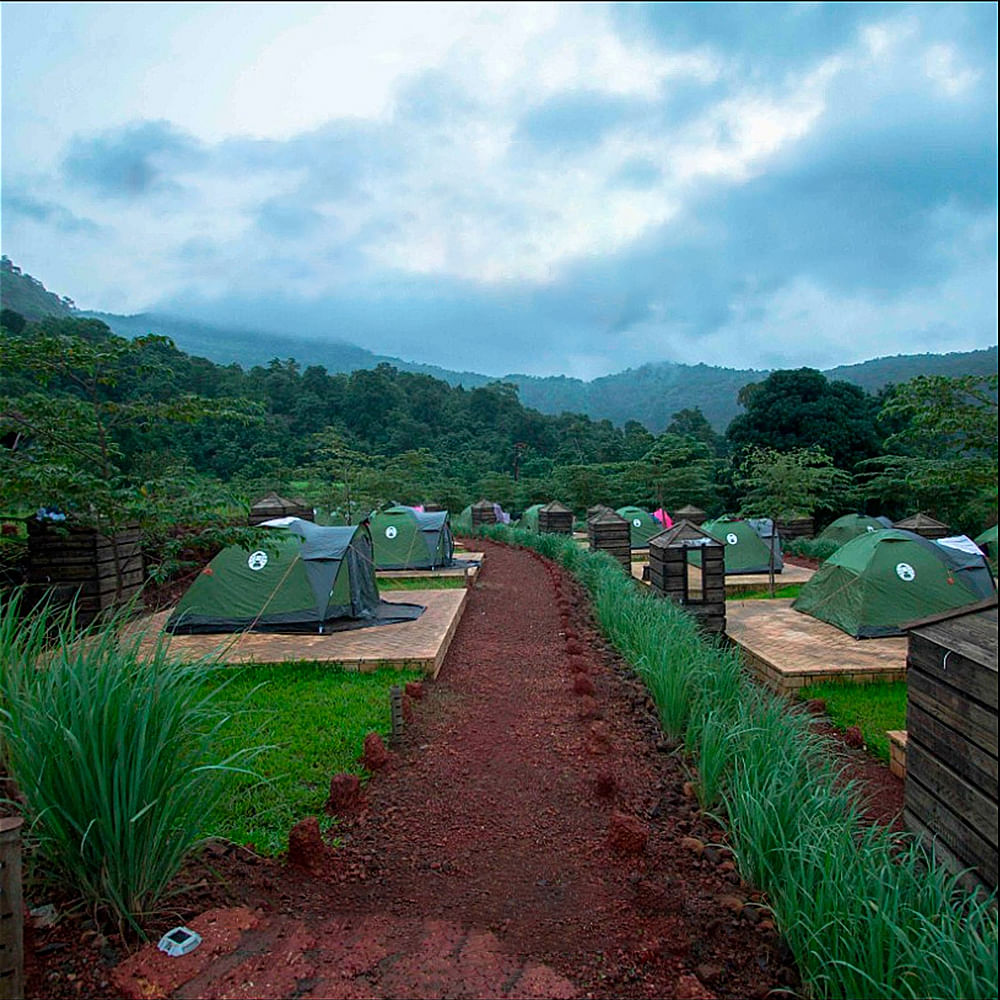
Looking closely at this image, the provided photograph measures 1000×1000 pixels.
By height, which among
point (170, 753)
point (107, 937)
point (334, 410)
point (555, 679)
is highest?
point (334, 410)

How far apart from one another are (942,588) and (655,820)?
682 cm

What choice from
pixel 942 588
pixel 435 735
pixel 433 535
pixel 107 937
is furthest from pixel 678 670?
pixel 433 535

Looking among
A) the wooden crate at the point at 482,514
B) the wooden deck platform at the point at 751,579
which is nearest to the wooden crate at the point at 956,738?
the wooden deck platform at the point at 751,579

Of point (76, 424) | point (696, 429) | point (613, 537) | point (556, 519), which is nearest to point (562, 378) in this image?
point (696, 429)

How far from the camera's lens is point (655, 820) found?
3439 millimetres

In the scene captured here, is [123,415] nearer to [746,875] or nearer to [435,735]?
[435,735]

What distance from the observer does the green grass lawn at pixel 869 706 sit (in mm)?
5438

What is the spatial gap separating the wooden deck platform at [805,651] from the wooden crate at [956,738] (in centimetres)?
345

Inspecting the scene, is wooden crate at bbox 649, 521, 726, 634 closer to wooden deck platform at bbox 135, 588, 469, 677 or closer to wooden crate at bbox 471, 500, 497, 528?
wooden deck platform at bbox 135, 588, 469, 677

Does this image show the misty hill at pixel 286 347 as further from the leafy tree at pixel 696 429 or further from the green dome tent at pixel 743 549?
the green dome tent at pixel 743 549

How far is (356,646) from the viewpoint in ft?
23.2

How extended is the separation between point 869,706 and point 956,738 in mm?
3579

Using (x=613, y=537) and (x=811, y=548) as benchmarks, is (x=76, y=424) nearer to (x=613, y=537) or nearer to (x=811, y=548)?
(x=613, y=537)

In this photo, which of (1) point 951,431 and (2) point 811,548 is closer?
(1) point 951,431
